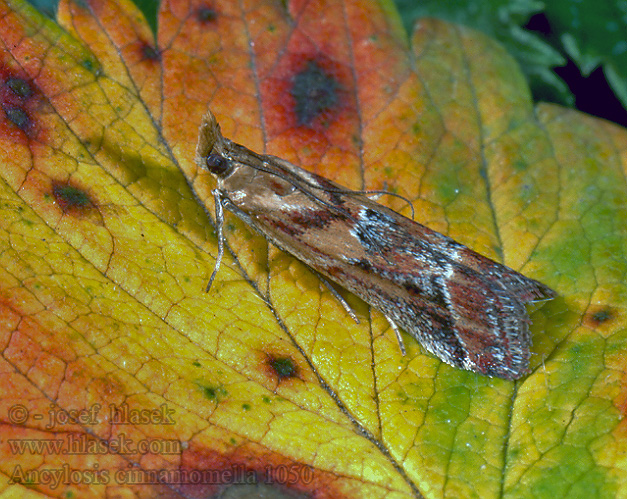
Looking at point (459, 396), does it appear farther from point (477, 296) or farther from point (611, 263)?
point (611, 263)

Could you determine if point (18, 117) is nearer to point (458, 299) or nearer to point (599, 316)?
point (458, 299)

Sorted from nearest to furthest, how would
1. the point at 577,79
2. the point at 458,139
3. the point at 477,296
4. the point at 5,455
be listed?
the point at 5,455
the point at 477,296
the point at 458,139
the point at 577,79

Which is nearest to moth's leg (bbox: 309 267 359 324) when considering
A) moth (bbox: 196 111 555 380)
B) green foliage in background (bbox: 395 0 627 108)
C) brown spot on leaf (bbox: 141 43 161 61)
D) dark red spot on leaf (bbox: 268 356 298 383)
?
moth (bbox: 196 111 555 380)

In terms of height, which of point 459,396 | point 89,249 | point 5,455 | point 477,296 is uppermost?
point 89,249

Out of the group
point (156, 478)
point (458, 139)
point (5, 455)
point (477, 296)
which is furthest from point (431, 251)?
point (5, 455)

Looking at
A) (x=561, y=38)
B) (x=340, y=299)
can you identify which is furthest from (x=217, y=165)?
(x=561, y=38)

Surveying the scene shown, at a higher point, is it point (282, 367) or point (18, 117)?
point (18, 117)
